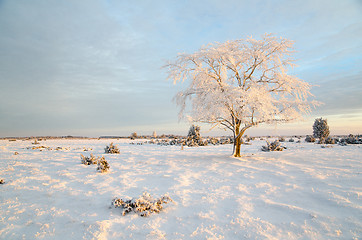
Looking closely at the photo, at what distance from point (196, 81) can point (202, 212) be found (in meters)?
8.29

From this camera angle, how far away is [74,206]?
14.9ft

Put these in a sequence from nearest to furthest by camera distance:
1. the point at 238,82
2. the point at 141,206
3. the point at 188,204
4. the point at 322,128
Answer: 1. the point at 141,206
2. the point at 188,204
3. the point at 238,82
4. the point at 322,128

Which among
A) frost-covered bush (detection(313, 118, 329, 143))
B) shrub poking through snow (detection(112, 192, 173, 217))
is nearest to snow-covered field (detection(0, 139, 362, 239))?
shrub poking through snow (detection(112, 192, 173, 217))

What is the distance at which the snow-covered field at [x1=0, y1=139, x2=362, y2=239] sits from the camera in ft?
Result: 11.6

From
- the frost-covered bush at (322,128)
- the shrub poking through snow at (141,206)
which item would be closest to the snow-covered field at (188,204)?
the shrub poking through snow at (141,206)

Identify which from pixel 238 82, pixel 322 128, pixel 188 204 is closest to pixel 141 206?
pixel 188 204

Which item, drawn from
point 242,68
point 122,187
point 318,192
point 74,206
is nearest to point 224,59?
point 242,68

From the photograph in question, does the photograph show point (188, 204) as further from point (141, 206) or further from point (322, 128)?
point (322, 128)

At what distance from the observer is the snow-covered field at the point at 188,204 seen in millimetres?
3541

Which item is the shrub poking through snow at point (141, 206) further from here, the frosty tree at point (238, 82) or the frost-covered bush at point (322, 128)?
the frost-covered bush at point (322, 128)

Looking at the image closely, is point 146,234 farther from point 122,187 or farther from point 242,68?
point 242,68

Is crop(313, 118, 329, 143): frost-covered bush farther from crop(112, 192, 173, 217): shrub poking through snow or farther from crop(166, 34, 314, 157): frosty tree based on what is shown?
crop(112, 192, 173, 217): shrub poking through snow

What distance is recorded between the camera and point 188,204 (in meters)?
4.73

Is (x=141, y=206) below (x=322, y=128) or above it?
below
